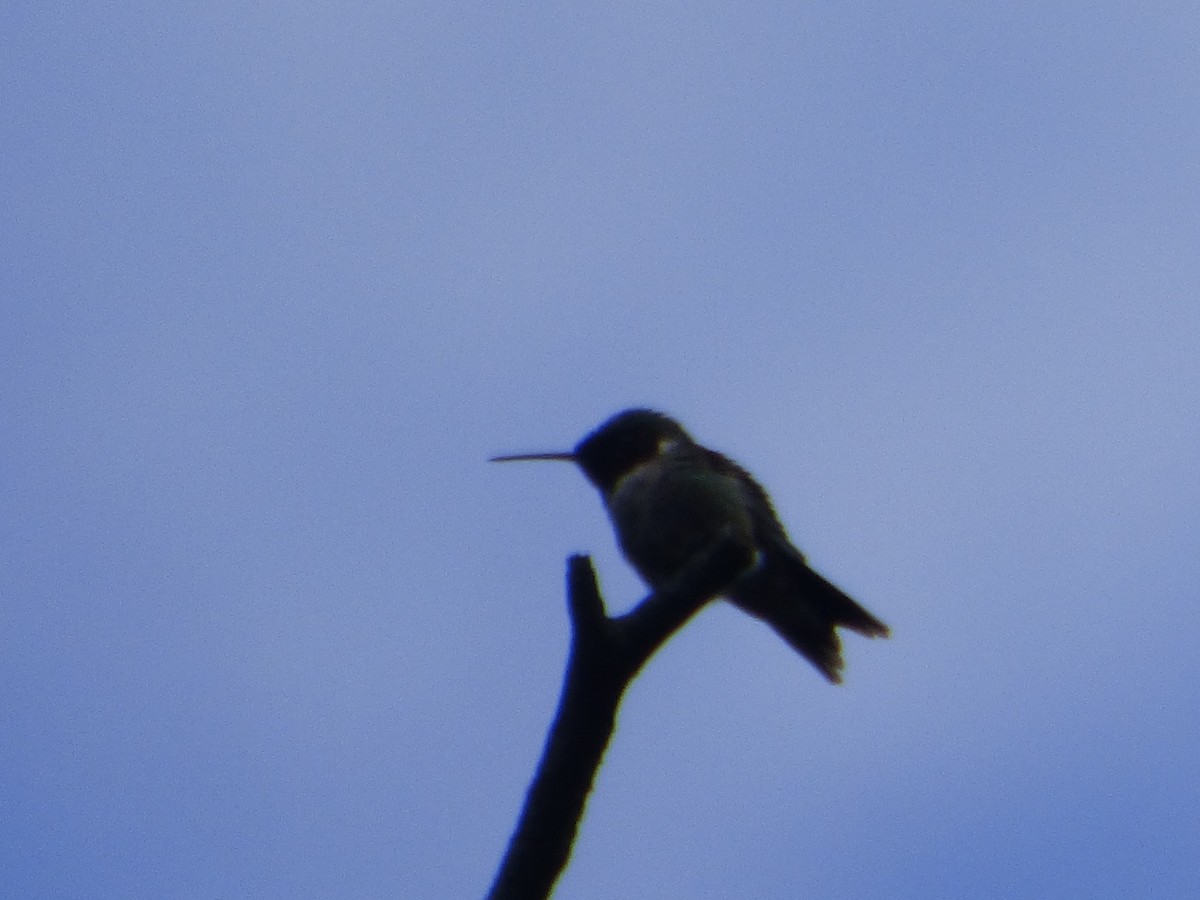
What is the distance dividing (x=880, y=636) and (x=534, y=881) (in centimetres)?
423

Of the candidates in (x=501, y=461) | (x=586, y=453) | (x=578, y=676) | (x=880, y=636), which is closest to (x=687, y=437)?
(x=586, y=453)

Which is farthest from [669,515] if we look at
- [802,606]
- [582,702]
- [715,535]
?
[582,702]

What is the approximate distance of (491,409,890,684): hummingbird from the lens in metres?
6.47

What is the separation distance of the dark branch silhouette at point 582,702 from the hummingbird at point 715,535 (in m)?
3.20

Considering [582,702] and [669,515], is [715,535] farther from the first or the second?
[582,702]

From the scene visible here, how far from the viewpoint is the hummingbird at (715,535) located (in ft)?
21.2

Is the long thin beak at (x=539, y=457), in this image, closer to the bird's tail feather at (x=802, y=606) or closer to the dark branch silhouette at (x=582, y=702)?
the bird's tail feather at (x=802, y=606)

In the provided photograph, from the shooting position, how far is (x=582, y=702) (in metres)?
2.68

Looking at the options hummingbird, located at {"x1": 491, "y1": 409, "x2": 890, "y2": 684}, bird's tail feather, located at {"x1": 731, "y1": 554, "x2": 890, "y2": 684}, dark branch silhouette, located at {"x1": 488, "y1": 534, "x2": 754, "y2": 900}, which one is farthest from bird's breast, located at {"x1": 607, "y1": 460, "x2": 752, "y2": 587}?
dark branch silhouette, located at {"x1": 488, "y1": 534, "x2": 754, "y2": 900}

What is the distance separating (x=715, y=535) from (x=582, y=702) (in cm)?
354

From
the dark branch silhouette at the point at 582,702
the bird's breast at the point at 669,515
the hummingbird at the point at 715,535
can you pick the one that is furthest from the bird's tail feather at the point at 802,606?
the dark branch silhouette at the point at 582,702

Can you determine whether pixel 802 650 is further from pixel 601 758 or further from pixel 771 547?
pixel 601 758

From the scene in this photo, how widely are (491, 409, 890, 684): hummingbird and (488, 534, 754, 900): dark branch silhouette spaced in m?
3.20

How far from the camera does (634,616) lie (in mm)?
2885
